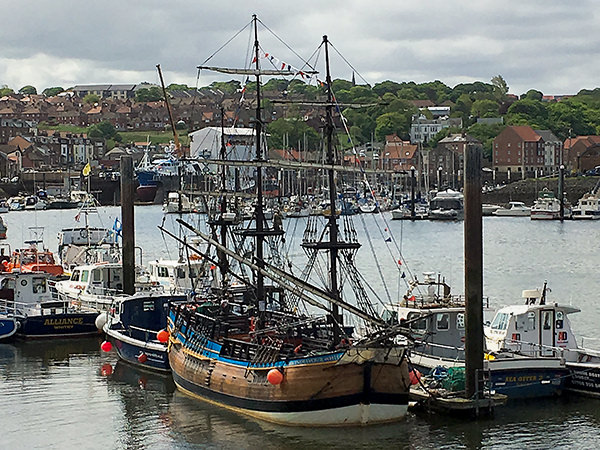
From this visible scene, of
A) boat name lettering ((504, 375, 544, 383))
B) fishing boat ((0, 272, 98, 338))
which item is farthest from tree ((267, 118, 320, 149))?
boat name lettering ((504, 375, 544, 383))

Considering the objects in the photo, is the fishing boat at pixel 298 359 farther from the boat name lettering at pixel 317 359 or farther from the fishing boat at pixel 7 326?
the fishing boat at pixel 7 326

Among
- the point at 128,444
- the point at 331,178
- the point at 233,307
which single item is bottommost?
the point at 128,444

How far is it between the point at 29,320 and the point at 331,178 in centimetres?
1834

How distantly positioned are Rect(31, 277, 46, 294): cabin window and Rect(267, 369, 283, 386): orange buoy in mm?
21487

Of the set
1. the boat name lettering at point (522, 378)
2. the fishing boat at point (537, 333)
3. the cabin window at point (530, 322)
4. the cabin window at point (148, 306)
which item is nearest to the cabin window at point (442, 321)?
the fishing boat at point (537, 333)

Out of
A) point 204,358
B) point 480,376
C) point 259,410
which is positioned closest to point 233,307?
point 204,358

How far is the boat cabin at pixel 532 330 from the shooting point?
35031mm

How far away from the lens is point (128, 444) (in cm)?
3098

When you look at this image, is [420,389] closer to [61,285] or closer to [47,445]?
[47,445]

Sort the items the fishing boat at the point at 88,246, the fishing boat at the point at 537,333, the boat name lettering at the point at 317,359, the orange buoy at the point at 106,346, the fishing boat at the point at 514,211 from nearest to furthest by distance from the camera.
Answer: the boat name lettering at the point at 317,359 < the fishing boat at the point at 537,333 < the orange buoy at the point at 106,346 < the fishing boat at the point at 88,246 < the fishing boat at the point at 514,211

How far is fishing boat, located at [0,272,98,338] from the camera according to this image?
45812 millimetres

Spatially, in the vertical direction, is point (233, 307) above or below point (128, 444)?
above

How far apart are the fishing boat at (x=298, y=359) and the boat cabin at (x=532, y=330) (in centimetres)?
453

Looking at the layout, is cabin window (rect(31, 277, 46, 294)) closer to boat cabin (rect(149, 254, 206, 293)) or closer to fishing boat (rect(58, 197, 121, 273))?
boat cabin (rect(149, 254, 206, 293))
